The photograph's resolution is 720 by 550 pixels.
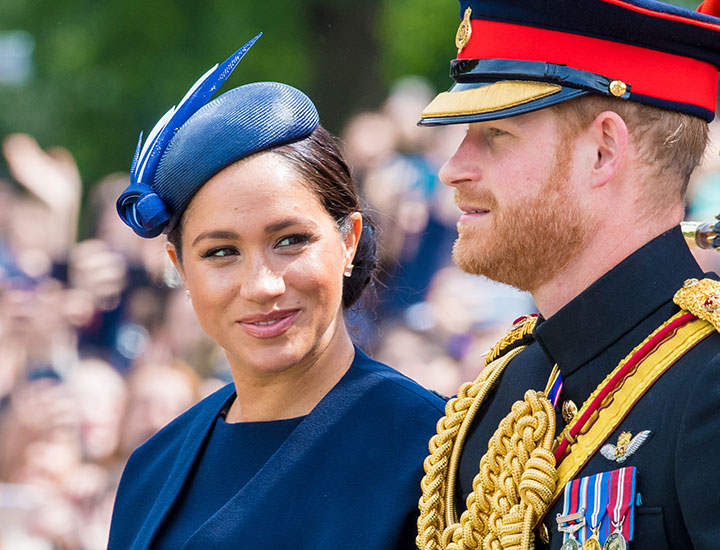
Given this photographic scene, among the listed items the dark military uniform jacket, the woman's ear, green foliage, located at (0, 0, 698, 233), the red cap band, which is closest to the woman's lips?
the woman's ear

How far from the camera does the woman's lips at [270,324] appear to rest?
2.92 metres

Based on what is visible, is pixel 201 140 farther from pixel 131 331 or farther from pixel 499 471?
pixel 131 331

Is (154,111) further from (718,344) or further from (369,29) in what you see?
(718,344)

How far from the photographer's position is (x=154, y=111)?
33.7 feet

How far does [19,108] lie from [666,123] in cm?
928

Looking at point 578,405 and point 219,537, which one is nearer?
point 578,405

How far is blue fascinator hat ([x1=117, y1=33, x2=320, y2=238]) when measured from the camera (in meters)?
2.93

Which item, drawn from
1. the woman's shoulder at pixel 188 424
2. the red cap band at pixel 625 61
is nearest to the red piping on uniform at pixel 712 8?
the red cap band at pixel 625 61

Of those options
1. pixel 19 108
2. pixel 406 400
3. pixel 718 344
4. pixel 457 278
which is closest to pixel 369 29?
pixel 19 108

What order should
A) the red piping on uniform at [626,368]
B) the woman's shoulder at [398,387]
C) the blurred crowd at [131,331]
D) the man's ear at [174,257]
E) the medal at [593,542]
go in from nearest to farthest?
Result: the medal at [593,542] → the red piping on uniform at [626,368] → the woman's shoulder at [398,387] → the man's ear at [174,257] → the blurred crowd at [131,331]

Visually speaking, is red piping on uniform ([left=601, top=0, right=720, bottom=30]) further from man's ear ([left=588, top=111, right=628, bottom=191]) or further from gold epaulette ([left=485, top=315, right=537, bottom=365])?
gold epaulette ([left=485, top=315, right=537, bottom=365])

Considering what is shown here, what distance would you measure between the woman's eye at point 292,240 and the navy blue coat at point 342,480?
38 centimetres

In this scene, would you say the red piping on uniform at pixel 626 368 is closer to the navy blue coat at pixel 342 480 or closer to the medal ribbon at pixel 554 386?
the medal ribbon at pixel 554 386

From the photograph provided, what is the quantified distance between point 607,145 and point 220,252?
42.4 inches
